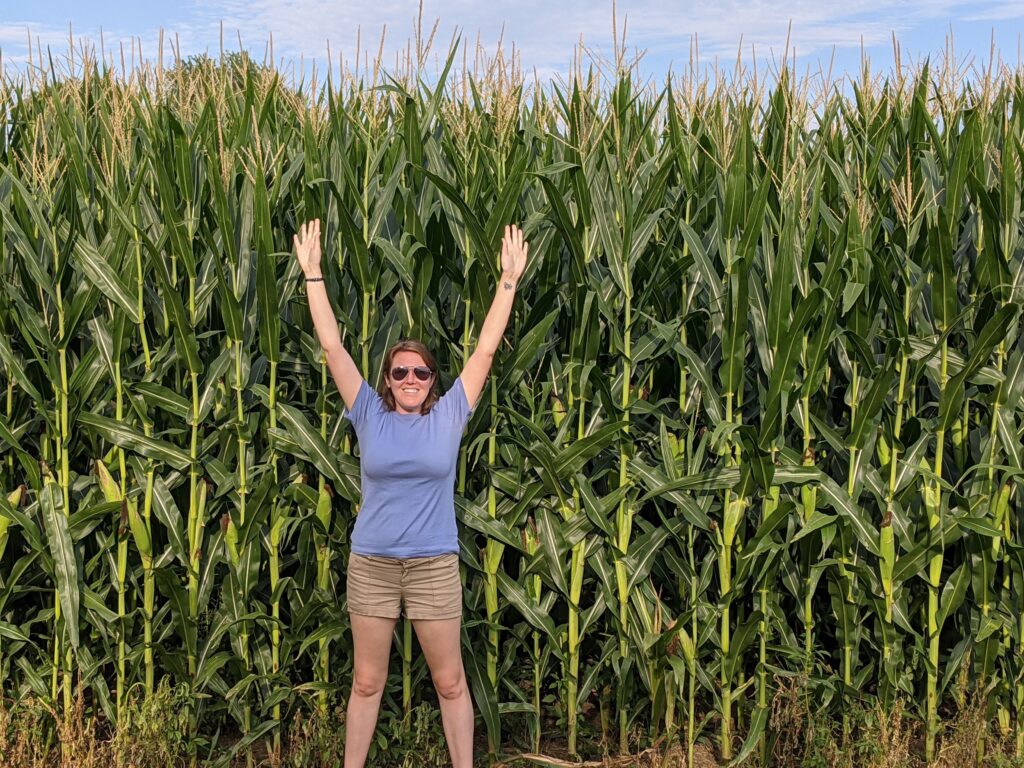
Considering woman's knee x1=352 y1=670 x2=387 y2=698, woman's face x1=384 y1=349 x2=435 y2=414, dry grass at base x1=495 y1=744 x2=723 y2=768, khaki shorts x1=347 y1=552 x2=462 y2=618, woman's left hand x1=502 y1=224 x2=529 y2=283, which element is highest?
woman's left hand x1=502 y1=224 x2=529 y2=283

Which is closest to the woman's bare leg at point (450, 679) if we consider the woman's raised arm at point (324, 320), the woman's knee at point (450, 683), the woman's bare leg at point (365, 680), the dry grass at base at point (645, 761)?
the woman's knee at point (450, 683)

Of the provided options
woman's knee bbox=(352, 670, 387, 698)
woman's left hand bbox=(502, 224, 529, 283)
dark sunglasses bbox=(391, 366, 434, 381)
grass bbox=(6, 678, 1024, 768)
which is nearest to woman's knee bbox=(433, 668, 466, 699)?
woman's knee bbox=(352, 670, 387, 698)

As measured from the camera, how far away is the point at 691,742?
176 inches

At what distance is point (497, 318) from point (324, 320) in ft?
2.25

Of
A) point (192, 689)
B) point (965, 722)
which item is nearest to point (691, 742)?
point (965, 722)

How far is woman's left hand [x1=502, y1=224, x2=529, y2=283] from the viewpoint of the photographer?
400 centimetres

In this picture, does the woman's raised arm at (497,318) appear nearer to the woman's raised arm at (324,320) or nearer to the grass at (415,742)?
the woman's raised arm at (324,320)

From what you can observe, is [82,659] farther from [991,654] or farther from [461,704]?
[991,654]

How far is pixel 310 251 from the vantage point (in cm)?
401

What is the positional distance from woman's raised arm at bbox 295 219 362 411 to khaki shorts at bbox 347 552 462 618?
0.65 meters

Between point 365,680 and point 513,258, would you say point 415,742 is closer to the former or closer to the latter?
point 365,680

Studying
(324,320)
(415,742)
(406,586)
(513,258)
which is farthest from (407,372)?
(415,742)

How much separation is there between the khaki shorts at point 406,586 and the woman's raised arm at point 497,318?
0.69 m

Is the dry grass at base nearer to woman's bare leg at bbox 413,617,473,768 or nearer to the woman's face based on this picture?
woman's bare leg at bbox 413,617,473,768
